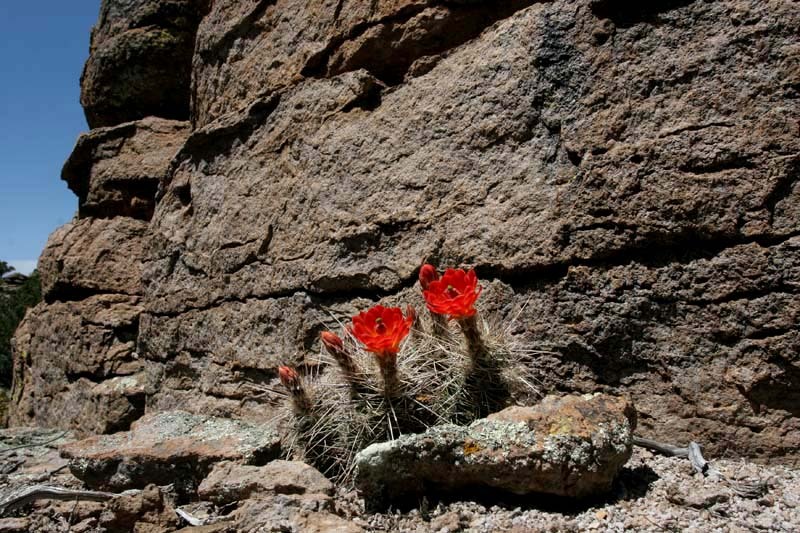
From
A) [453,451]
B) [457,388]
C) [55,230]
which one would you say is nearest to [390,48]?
[457,388]

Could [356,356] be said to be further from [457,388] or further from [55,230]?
[55,230]

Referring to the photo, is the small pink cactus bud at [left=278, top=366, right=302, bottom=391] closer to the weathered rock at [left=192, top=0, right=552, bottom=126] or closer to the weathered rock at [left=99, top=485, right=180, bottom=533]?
the weathered rock at [left=99, top=485, right=180, bottom=533]

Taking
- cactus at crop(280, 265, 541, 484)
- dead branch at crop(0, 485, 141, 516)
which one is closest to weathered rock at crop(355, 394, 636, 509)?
cactus at crop(280, 265, 541, 484)

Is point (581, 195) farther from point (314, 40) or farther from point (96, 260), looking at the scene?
point (96, 260)

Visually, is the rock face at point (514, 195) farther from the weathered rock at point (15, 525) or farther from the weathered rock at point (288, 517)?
the weathered rock at point (15, 525)

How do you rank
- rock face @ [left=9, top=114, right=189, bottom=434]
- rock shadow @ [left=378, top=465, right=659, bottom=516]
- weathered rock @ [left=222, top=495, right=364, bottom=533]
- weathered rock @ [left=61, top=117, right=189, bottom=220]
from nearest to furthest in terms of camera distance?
weathered rock @ [left=222, top=495, right=364, bottom=533]
rock shadow @ [left=378, top=465, right=659, bottom=516]
rock face @ [left=9, top=114, right=189, bottom=434]
weathered rock @ [left=61, top=117, right=189, bottom=220]
